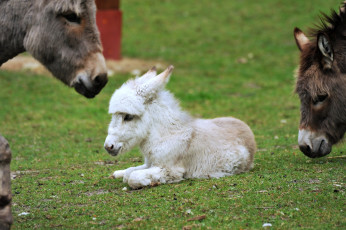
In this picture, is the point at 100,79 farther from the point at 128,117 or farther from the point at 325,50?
the point at 325,50

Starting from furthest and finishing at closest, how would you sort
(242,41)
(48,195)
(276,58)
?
(242,41) → (276,58) → (48,195)

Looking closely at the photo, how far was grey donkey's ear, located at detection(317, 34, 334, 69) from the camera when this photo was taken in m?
7.00

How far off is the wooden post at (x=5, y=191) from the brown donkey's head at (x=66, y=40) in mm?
1004

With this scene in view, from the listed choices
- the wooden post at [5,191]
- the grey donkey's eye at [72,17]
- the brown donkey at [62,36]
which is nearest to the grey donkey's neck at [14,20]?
the brown donkey at [62,36]

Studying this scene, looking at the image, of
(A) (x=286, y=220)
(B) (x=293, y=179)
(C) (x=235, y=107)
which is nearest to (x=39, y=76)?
(C) (x=235, y=107)

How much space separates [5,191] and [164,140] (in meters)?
2.86

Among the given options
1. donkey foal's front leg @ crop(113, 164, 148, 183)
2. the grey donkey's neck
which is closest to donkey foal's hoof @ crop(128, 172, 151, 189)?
donkey foal's front leg @ crop(113, 164, 148, 183)

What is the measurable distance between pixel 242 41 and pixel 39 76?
9.78 meters

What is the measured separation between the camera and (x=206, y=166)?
777 centimetres

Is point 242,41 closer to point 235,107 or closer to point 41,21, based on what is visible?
point 235,107

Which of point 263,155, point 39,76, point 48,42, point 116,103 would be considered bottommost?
point 39,76

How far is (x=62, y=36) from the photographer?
5.81 metres

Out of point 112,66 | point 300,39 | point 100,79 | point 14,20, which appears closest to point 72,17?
point 14,20

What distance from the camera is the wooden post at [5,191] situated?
5.15 meters
